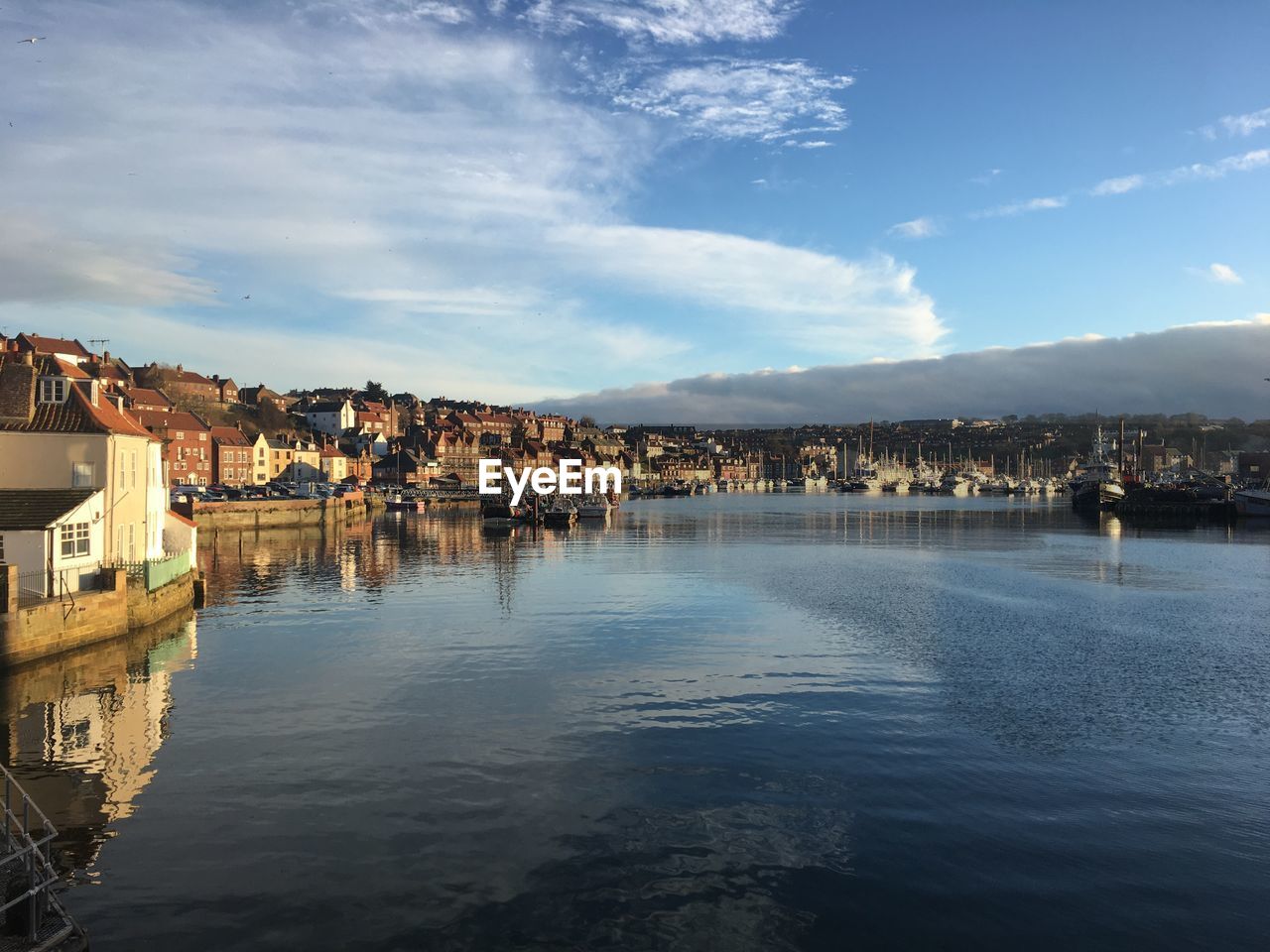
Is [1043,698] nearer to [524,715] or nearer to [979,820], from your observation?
[979,820]

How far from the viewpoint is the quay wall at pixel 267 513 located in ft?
309

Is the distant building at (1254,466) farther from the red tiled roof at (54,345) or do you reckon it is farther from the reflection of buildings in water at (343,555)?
the red tiled roof at (54,345)

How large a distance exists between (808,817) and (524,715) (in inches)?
369

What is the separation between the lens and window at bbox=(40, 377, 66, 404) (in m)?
36.1

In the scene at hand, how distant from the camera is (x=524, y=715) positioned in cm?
2383

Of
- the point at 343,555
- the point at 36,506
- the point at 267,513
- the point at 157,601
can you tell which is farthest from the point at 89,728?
the point at 267,513

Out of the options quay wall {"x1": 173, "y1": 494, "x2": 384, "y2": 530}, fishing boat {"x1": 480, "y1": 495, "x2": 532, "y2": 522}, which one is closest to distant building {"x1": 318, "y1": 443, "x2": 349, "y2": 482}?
quay wall {"x1": 173, "y1": 494, "x2": 384, "y2": 530}

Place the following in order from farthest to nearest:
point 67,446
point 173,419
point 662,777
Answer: point 173,419, point 67,446, point 662,777

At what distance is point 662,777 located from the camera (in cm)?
1894

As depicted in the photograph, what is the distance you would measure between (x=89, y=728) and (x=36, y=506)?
13215 millimetres

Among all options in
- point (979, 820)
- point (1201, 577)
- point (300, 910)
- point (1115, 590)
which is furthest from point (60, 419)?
point (1201, 577)

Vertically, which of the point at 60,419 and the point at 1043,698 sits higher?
the point at 60,419

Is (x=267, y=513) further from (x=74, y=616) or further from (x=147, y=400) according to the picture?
→ (x=74, y=616)

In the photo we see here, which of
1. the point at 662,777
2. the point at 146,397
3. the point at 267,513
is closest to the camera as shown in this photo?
the point at 662,777
